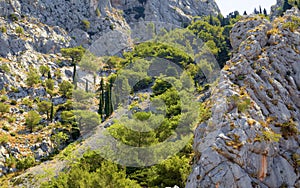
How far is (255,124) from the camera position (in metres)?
24.6

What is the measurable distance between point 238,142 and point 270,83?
8860 millimetres

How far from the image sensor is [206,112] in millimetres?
26797

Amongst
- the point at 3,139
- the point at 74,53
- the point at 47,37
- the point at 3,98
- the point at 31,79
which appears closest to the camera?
the point at 3,139

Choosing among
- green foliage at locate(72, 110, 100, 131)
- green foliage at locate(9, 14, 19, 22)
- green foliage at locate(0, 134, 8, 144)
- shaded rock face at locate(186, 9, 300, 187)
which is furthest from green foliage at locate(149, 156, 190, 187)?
green foliage at locate(9, 14, 19, 22)

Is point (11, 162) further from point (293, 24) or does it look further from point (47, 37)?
point (47, 37)

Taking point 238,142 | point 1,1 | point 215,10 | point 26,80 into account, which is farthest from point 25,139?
point 215,10

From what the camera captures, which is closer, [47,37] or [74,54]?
[74,54]

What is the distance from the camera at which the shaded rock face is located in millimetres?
22547

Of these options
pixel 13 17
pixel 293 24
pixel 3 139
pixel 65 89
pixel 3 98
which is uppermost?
pixel 13 17

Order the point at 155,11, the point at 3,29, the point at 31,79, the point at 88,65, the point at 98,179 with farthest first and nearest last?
the point at 155,11, the point at 88,65, the point at 3,29, the point at 31,79, the point at 98,179

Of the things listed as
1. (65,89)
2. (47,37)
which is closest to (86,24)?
(47,37)

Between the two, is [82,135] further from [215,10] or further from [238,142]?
[215,10]

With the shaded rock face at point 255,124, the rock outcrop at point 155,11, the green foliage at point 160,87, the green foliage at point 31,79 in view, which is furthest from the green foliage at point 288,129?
the rock outcrop at point 155,11

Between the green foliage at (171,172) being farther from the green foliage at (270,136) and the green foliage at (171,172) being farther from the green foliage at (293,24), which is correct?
the green foliage at (293,24)
